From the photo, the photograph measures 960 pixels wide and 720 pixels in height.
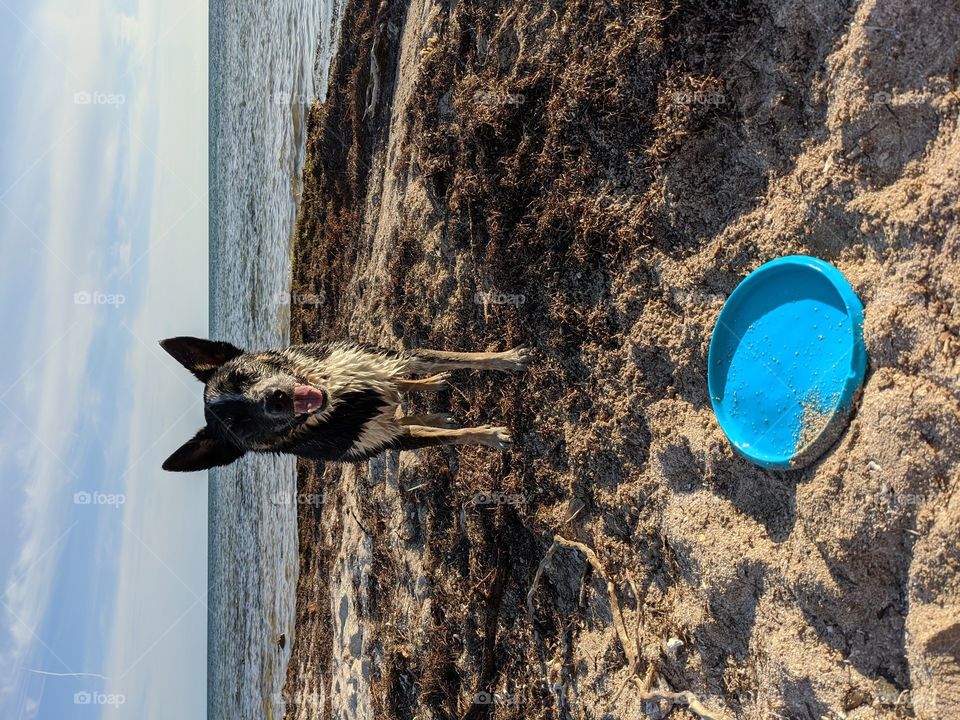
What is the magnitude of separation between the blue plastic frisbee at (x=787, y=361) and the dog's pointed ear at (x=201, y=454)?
3259 millimetres

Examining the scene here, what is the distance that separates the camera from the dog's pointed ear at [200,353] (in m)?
4.90

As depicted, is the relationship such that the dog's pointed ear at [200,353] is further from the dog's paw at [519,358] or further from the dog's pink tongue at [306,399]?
the dog's paw at [519,358]

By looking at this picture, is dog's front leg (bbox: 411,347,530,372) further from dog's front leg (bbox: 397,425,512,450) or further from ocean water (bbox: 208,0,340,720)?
ocean water (bbox: 208,0,340,720)

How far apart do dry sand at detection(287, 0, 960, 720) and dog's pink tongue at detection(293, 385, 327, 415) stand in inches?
55.6

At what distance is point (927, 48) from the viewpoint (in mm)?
2959

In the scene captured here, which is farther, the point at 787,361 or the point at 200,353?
the point at 200,353

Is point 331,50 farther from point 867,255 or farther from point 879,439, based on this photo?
point 879,439

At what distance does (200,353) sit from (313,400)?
1116 mm

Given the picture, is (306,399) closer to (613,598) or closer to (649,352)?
(649,352)

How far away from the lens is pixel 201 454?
4648mm

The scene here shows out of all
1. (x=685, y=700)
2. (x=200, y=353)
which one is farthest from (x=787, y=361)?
(x=200, y=353)

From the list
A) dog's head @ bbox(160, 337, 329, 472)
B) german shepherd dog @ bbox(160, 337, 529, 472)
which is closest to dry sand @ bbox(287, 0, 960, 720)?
german shepherd dog @ bbox(160, 337, 529, 472)

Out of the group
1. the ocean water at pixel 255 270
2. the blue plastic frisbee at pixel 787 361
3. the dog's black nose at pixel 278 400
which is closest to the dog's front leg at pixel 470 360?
the dog's black nose at pixel 278 400

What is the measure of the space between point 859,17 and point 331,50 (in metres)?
6.76
